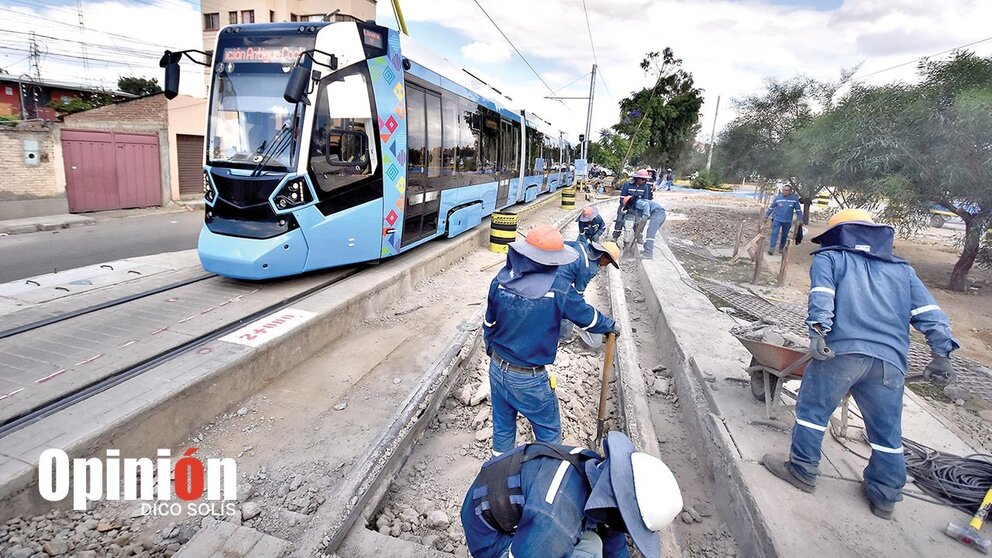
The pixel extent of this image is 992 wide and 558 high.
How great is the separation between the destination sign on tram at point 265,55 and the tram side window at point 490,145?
5.81 m

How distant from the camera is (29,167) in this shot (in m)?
12.9

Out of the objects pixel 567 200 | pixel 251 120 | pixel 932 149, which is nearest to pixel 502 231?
pixel 251 120

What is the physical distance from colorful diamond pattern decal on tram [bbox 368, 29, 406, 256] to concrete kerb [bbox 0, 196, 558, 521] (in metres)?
1.34

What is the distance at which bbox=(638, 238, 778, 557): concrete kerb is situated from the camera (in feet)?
11.0

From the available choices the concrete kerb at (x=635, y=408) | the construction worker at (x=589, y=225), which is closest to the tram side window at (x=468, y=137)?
the construction worker at (x=589, y=225)

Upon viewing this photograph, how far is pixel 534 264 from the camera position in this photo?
3102mm

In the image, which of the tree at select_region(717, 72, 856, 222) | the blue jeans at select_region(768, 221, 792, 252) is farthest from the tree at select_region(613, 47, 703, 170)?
the blue jeans at select_region(768, 221, 792, 252)

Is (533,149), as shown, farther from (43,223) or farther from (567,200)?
(43,223)

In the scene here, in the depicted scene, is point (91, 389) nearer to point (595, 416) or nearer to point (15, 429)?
point (15, 429)

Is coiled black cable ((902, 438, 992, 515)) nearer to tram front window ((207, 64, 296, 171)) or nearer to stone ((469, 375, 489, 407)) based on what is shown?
stone ((469, 375, 489, 407))

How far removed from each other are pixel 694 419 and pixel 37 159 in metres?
16.8

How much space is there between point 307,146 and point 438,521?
4.62 m

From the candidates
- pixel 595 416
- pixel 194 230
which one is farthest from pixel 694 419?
pixel 194 230

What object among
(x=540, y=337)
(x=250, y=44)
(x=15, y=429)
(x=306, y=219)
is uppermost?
(x=250, y=44)
